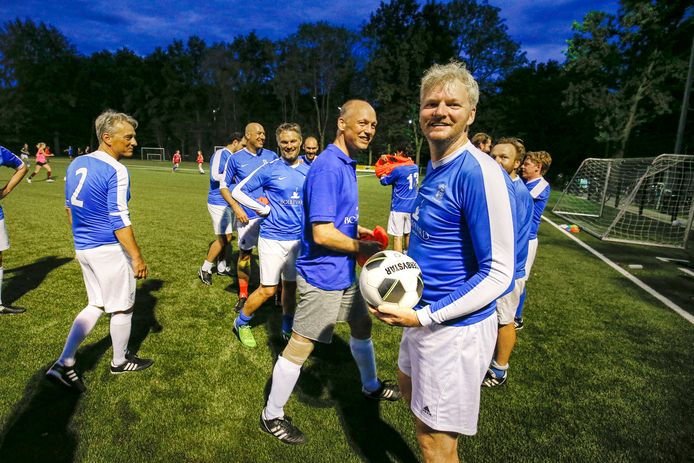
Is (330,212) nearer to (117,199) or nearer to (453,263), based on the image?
(453,263)

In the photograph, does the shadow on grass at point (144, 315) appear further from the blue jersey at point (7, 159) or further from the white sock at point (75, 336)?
the blue jersey at point (7, 159)

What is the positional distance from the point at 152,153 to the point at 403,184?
60.5 metres

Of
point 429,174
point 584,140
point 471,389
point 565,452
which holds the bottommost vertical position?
point 565,452

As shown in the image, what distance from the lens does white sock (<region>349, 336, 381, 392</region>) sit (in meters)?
3.20

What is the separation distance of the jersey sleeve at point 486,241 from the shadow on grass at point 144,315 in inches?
152

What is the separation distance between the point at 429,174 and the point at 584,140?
139ft

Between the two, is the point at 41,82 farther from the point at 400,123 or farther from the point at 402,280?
the point at 402,280

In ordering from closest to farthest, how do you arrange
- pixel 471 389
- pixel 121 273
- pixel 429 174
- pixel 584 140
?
Answer: pixel 471 389 → pixel 429 174 → pixel 121 273 → pixel 584 140

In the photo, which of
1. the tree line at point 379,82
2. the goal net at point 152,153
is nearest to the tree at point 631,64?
the tree line at point 379,82

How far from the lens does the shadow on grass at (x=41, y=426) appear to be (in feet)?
8.69

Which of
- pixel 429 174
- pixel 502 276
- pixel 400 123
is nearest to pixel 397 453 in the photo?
pixel 502 276

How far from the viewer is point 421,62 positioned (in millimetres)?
46375

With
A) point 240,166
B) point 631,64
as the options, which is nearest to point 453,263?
point 240,166

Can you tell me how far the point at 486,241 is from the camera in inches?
64.0
